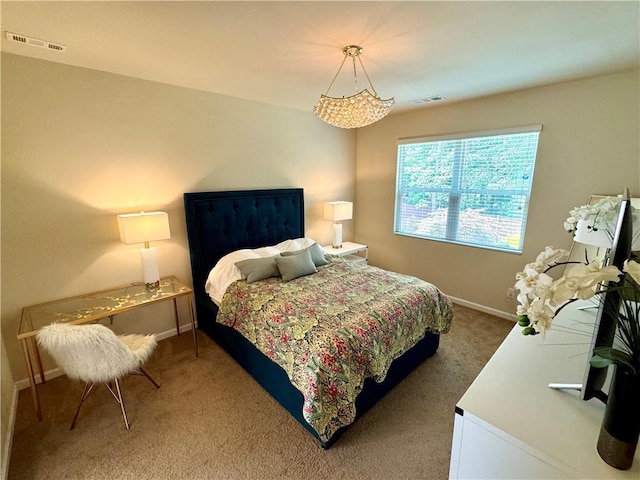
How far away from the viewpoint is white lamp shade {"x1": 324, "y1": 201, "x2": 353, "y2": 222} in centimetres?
386

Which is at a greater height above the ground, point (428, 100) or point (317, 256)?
point (428, 100)

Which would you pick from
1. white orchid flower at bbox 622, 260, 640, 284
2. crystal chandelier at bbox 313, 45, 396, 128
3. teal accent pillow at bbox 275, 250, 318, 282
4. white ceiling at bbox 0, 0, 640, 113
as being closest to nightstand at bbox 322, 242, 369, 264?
teal accent pillow at bbox 275, 250, 318, 282

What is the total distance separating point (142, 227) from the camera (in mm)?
2344

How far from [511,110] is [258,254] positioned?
9.91 ft

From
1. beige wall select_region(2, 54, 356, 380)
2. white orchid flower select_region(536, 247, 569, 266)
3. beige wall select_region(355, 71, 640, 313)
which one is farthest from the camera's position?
beige wall select_region(355, 71, 640, 313)

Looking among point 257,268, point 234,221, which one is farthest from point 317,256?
point 234,221

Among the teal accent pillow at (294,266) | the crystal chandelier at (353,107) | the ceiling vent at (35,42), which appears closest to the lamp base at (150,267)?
the teal accent pillow at (294,266)

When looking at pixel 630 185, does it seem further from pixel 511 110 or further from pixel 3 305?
pixel 3 305

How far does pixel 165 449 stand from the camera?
1745 millimetres

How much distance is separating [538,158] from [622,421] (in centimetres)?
285

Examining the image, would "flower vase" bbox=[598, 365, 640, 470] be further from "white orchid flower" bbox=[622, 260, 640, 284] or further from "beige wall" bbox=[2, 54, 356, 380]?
"beige wall" bbox=[2, 54, 356, 380]

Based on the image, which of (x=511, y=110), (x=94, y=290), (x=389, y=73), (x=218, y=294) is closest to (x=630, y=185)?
(x=511, y=110)

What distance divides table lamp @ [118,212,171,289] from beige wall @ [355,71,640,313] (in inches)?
118

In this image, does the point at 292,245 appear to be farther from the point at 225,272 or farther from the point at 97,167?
the point at 97,167
